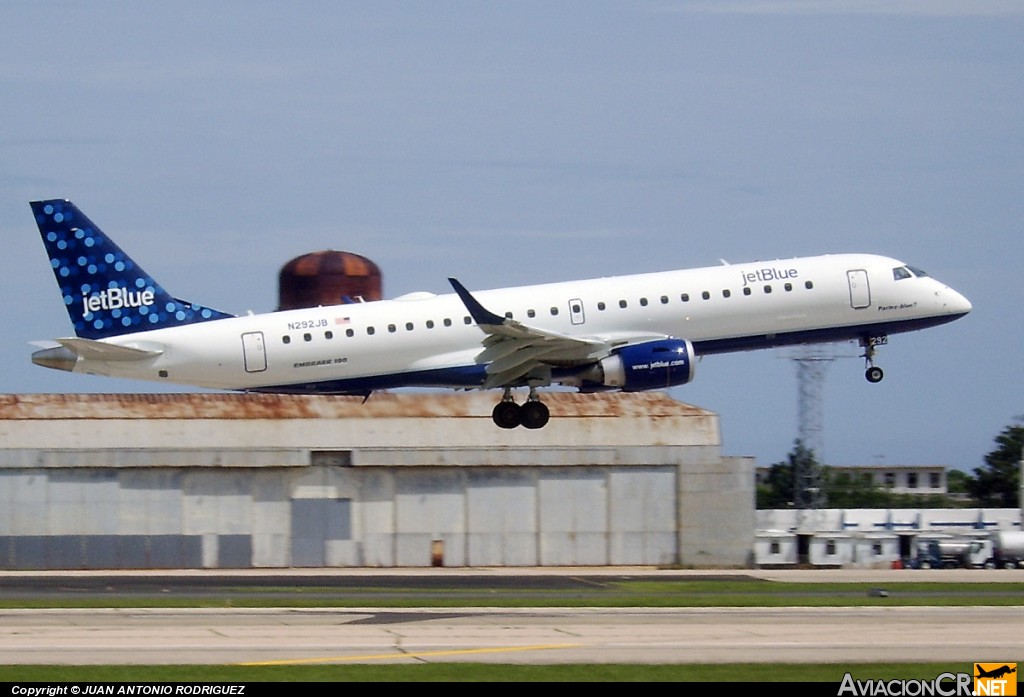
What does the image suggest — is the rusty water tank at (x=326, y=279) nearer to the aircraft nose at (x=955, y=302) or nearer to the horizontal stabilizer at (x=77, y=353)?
the horizontal stabilizer at (x=77, y=353)

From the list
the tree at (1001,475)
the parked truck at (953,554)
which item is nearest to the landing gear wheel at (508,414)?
the parked truck at (953,554)

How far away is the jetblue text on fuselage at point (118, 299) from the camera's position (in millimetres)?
49938

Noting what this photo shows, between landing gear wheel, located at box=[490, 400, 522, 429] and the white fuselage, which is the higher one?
the white fuselage

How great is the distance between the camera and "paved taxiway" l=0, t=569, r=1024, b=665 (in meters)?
31.5

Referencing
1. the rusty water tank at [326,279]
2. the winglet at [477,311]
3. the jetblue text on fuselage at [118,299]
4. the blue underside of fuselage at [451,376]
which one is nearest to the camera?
the winglet at [477,311]

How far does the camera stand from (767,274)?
161ft

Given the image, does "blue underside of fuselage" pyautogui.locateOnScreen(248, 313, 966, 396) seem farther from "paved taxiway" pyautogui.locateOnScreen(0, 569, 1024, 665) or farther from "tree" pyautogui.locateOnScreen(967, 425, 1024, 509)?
"tree" pyautogui.locateOnScreen(967, 425, 1024, 509)

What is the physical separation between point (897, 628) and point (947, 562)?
41388 mm

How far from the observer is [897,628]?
36812mm

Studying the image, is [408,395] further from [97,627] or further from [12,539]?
[97,627]

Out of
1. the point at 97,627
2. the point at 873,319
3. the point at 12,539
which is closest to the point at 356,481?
the point at 12,539

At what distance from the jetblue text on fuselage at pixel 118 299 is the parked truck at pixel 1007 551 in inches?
1752

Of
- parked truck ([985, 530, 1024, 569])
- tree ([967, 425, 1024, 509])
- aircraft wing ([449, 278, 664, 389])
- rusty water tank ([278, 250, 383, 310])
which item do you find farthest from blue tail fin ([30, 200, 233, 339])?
tree ([967, 425, 1024, 509])

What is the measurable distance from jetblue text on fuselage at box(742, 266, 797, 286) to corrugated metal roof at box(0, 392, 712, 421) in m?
25.2
